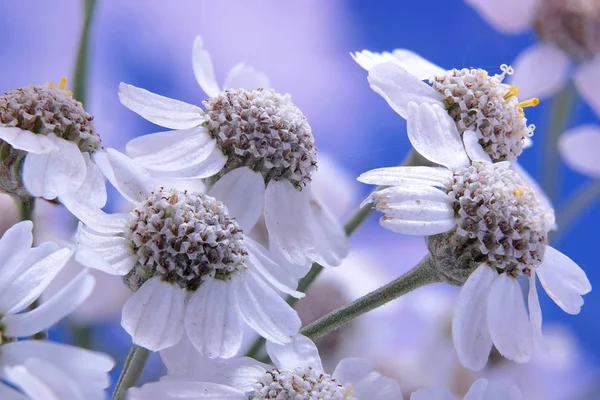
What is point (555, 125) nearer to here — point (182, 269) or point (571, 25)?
point (571, 25)

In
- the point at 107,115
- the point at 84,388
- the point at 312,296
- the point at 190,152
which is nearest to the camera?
the point at 84,388

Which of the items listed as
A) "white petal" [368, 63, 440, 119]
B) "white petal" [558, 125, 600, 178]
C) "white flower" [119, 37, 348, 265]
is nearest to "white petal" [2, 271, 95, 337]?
"white flower" [119, 37, 348, 265]

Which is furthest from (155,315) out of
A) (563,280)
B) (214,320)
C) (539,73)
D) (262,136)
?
(539,73)

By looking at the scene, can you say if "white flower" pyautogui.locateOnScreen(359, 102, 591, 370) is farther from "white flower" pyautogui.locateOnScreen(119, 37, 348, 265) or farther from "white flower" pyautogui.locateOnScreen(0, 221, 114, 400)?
"white flower" pyautogui.locateOnScreen(0, 221, 114, 400)

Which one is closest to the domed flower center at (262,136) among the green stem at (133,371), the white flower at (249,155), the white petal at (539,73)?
the white flower at (249,155)

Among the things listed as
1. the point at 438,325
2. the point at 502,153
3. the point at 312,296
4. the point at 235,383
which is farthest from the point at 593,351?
the point at 235,383

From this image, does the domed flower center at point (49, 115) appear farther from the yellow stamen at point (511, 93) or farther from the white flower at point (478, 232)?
the yellow stamen at point (511, 93)

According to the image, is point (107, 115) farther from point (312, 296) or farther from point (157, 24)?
point (312, 296)
